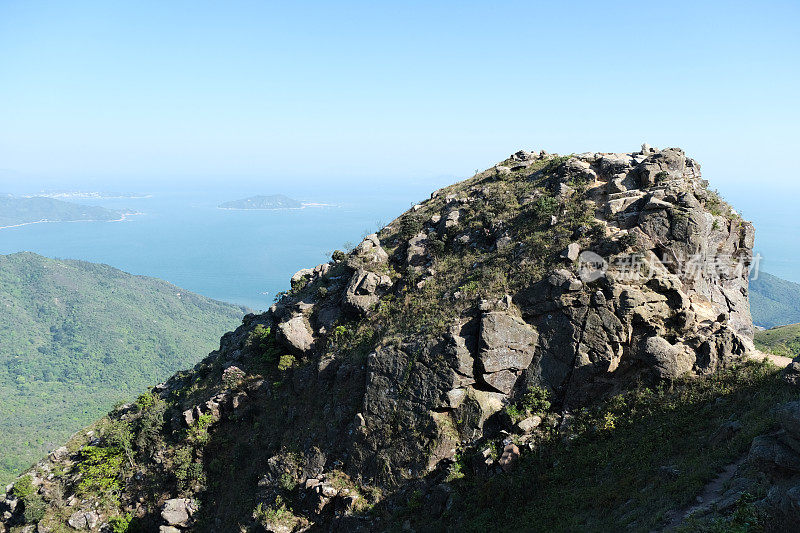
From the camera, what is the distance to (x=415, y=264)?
29.9 meters

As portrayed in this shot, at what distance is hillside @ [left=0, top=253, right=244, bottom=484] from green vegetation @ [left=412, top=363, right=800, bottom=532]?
103108mm

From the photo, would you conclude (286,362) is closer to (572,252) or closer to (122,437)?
(122,437)

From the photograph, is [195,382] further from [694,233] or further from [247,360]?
[694,233]

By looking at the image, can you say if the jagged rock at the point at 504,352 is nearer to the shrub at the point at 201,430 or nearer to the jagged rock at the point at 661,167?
the jagged rock at the point at 661,167

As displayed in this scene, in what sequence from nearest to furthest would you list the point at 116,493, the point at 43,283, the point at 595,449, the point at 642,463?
the point at 642,463 < the point at 595,449 < the point at 116,493 < the point at 43,283

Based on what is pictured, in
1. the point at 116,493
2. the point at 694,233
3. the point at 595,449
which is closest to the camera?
the point at 595,449

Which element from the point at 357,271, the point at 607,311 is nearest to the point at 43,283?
the point at 357,271

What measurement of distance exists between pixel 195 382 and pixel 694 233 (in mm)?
34778

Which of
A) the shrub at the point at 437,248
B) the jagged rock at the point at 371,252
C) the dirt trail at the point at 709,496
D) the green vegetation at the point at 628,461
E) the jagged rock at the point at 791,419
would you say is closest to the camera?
the jagged rock at the point at 791,419

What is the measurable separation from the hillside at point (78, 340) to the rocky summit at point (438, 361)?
270 ft

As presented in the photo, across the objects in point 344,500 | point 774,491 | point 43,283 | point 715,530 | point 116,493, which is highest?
point 774,491

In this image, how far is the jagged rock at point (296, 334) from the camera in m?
28.1

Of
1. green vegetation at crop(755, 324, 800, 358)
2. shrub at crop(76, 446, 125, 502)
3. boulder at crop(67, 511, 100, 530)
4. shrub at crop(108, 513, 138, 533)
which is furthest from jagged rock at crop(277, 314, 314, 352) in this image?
green vegetation at crop(755, 324, 800, 358)

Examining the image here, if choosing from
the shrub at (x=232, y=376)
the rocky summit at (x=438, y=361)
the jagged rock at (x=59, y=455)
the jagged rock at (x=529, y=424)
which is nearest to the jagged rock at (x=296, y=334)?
the rocky summit at (x=438, y=361)
